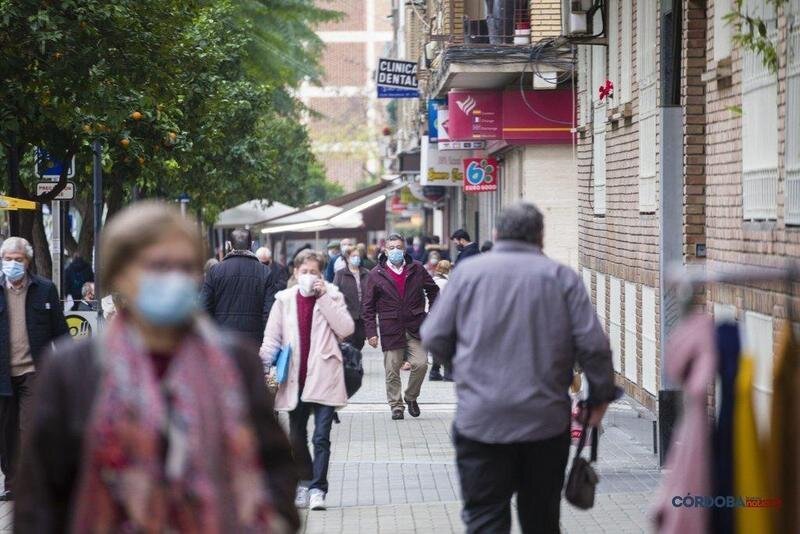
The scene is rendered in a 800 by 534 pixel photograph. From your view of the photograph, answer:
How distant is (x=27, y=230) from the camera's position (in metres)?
17.8

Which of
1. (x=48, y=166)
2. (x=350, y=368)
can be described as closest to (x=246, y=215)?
(x=48, y=166)

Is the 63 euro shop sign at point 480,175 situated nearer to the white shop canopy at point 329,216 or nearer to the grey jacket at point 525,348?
the white shop canopy at point 329,216

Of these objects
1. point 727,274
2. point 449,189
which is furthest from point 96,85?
point 449,189

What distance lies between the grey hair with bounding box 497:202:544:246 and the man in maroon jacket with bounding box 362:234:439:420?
998 centimetres

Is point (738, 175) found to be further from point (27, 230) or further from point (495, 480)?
point (27, 230)

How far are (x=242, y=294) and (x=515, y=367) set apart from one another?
287 inches

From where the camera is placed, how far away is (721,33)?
12.0 meters

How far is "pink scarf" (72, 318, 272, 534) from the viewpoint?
13.0 feet

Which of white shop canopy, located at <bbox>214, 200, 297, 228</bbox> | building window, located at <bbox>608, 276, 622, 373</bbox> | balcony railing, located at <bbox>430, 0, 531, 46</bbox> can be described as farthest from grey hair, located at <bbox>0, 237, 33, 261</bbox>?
white shop canopy, located at <bbox>214, 200, 297, 228</bbox>

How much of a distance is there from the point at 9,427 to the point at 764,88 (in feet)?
17.7

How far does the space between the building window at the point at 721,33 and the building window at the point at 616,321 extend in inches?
255

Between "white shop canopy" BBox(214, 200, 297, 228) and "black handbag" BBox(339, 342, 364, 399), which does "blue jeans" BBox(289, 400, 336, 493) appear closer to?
"black handbag" BBox(339, 342, 364, 399)

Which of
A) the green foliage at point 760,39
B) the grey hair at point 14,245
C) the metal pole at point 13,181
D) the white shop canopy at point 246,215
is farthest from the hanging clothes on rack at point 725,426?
the white shop canopy at point 246,215

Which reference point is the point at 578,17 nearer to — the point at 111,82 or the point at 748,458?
the point at 111,82
